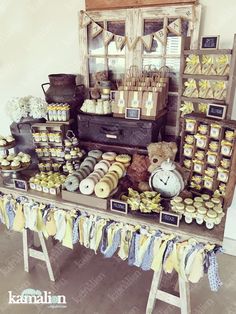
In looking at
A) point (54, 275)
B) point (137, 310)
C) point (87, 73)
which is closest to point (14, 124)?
point (87, 73)

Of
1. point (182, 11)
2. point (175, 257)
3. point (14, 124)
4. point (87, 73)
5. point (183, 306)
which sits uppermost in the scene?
point (182, 11)

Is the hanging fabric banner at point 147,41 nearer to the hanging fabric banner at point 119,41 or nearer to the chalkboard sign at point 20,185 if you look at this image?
the hanging fabric banner at point 119,41

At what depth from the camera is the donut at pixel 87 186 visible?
5.46 ft

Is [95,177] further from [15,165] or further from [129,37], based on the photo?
[129,37]

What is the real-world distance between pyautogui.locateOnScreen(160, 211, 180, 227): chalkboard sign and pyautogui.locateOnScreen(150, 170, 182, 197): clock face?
180 millimetres

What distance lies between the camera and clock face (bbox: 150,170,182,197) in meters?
1.60

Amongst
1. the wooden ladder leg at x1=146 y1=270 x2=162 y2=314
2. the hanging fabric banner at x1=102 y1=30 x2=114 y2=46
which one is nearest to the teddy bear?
the wooden ladder leg at x1=146 y1=270 x2=162 y2=314

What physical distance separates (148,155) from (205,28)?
897 millimetres

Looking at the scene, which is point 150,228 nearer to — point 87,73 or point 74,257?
point 74,257

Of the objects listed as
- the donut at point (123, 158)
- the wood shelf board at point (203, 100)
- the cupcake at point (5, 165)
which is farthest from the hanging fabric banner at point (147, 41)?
the cupcake at point (5, 165)

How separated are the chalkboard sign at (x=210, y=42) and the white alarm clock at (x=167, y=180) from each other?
2.22 feet

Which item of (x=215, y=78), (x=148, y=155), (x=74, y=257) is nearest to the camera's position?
(x=215, y=78)

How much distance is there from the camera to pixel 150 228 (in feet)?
5.07

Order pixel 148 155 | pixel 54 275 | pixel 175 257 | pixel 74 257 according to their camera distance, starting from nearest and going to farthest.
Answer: pixel 175 257 < pixel 148 155 < pixel 54 275 < pixel 74 257
